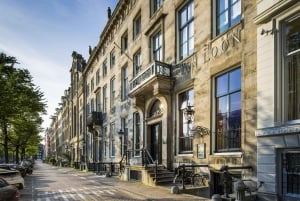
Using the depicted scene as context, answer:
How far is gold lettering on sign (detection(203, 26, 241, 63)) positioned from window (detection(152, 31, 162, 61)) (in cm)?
609

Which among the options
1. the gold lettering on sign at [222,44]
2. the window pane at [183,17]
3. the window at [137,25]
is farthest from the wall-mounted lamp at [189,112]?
the window at [137,25]

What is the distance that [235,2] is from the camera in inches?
561

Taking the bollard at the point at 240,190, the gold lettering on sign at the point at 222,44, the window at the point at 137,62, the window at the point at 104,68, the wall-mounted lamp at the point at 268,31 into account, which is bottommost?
the bollard at the point at 240,190

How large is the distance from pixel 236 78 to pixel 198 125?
3298 millimetres

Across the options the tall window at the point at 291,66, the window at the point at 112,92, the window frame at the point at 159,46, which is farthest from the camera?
the window at the point at 112,92

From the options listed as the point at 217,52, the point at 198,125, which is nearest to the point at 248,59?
the point at 217,52

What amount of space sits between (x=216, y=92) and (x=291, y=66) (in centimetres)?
488

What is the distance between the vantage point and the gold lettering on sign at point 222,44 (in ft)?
44.9

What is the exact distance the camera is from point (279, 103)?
1060 centimetres

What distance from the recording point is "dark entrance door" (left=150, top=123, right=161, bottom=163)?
20.9 m

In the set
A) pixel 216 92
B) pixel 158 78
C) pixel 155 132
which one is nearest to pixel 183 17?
pixel 158 78

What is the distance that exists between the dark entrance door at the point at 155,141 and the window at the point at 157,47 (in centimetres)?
416

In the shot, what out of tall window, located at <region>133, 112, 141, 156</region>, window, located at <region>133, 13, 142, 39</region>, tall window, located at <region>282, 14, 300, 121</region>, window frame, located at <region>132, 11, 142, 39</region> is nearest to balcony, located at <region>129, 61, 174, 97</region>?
tall window, located at <region>133, 112, 141, 156</region>

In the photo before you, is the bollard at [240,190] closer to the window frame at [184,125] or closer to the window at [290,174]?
the window at [290,174]
